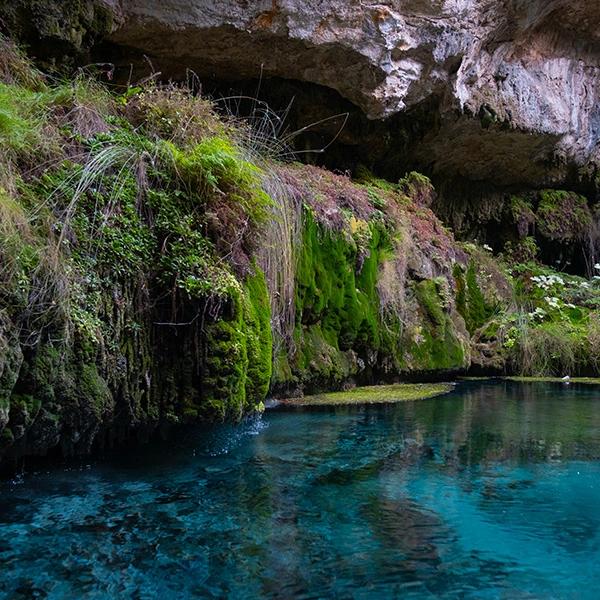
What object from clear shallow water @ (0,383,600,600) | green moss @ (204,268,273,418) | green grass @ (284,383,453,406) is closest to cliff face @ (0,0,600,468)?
green moss @ (204,268,273,418)

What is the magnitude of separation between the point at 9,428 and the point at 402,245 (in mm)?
6431

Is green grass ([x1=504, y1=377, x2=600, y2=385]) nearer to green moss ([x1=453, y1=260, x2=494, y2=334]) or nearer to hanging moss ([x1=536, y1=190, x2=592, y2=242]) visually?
green moss ([x1=453, y1=260, x2=494, y2=334])

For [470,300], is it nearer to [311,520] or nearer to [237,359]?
[237,359]

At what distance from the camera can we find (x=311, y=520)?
2834mm

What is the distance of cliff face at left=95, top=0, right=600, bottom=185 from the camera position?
7.55 metres

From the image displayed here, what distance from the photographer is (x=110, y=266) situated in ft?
11.4

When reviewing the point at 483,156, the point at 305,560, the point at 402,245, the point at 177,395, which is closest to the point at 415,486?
the point at 305,560

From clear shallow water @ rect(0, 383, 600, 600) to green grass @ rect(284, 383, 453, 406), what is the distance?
61.1 inches

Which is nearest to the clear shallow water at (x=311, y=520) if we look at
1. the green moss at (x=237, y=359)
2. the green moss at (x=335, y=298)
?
the green moss at (x=237, y=359)

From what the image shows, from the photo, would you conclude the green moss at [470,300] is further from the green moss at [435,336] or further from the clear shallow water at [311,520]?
the clear shallow water at [311,520]

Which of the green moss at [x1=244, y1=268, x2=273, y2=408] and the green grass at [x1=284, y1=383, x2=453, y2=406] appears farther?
the green grass at [x1=284, y1=383, x2=453, y2=406]

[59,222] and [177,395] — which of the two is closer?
[59,222]

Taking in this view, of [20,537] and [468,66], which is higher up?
[468,66]

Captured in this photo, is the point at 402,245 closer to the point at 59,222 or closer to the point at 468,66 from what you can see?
the point at 468,66
